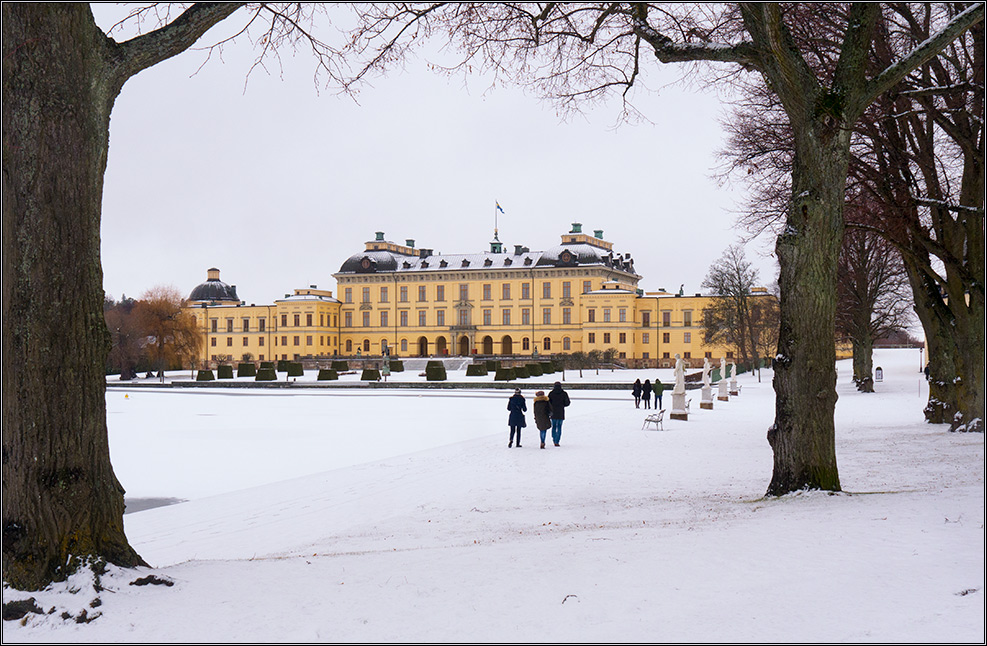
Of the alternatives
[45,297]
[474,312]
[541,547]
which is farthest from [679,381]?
[474,312]

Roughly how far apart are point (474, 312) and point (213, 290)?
33061mm

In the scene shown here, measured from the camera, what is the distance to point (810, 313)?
7.76 metres

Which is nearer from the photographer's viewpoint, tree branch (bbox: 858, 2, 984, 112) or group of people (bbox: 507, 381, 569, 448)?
tree branch (bbox: 858, 2, 984, 112)

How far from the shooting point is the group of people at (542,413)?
1483 cm

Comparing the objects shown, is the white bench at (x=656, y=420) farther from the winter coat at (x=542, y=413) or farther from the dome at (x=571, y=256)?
the dome at (x=571, y=256)

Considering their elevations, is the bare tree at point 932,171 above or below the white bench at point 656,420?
above

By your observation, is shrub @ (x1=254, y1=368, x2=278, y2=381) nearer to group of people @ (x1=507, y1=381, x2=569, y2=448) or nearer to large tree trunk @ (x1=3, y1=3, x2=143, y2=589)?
group of people @ (x1=507, y1=381, x2=569, y2=448)

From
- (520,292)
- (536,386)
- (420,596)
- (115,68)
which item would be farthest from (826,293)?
(520,292)

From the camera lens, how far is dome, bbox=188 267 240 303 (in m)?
95.0

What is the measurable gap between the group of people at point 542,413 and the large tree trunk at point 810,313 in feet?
22.8

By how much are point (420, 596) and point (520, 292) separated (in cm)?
7763

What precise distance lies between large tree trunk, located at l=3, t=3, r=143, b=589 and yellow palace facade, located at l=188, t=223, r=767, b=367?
7086 centimetres

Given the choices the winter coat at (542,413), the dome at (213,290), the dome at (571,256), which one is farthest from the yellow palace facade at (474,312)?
the winter coat at (542,413)

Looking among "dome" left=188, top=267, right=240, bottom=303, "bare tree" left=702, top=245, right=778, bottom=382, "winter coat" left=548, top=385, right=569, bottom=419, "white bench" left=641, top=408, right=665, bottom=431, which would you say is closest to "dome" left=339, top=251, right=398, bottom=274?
"dome" left=188, top=267, right=240, bottom=303
